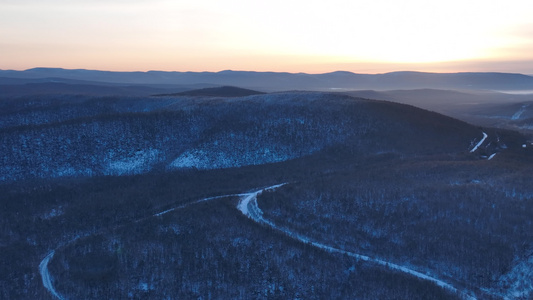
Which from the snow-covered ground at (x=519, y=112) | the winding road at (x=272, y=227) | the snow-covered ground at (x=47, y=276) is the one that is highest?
the snow-covered ground at (x=519, y=112)

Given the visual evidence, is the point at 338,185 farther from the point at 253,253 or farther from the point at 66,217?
the point at 66,217

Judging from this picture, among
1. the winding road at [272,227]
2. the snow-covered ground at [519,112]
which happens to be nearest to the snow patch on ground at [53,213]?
the winding road at [272,227]

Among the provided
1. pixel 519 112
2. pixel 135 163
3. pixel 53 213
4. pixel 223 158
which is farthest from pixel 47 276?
pixel 519 112

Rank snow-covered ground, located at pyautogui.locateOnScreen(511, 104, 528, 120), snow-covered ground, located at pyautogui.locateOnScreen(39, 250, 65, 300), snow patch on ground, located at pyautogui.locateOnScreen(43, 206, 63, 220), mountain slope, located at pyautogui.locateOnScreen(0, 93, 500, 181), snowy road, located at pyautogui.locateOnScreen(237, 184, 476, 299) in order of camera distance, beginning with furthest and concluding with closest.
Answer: snow-covered ground, located at pyautogui.locateOnScreen(511, 104, 528, 120) < mountain slope, located at pyautogui.locateOnScreen(0, 93, 500, 181) < snow patch on ground, located at pyautogui.locateOnScreen(43, 206, 63, 220) < snow-covered ground, located at pyautogui.locateOnScreen(39, 250, 65, 300) < snowy road, located at pyautogui.locateOnScreen(237, 184, 476, 299)

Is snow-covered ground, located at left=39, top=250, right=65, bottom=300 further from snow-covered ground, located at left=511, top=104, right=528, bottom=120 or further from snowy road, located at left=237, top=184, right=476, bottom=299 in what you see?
snow-covered ground, located at left=511, top=104, right=528, bottom=120

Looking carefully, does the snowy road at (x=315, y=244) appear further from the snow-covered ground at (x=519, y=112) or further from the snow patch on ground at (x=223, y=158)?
the snow-covered ground at (x=519, y=112)

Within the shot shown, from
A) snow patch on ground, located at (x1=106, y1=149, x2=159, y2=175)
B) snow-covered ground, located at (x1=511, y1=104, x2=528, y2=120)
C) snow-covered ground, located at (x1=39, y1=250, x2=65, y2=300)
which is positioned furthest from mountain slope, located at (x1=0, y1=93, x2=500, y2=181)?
snow-covered ground, located at (x1=511, y1=104, x2=528, y2=120)
